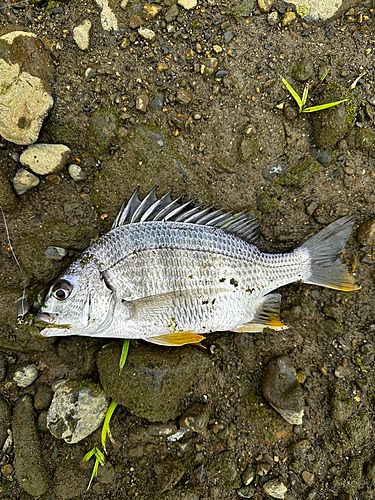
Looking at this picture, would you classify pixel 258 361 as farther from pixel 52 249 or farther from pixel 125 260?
pixel 52 249

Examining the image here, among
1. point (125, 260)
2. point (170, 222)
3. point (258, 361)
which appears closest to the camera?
point (125, 260)

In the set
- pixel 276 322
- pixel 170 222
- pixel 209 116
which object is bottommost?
pixel 276 322

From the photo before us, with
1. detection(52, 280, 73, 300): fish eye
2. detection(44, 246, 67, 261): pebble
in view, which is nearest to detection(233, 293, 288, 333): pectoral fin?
detection(52, 280, 73, 300): fish eye

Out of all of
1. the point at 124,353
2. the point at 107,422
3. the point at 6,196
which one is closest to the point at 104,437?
the point at 107,422

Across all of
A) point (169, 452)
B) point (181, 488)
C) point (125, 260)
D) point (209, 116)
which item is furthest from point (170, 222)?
point (181, 488)

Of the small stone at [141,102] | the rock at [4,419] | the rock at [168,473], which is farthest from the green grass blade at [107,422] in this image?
the small stone at [141,102]

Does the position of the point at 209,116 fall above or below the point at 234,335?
above
